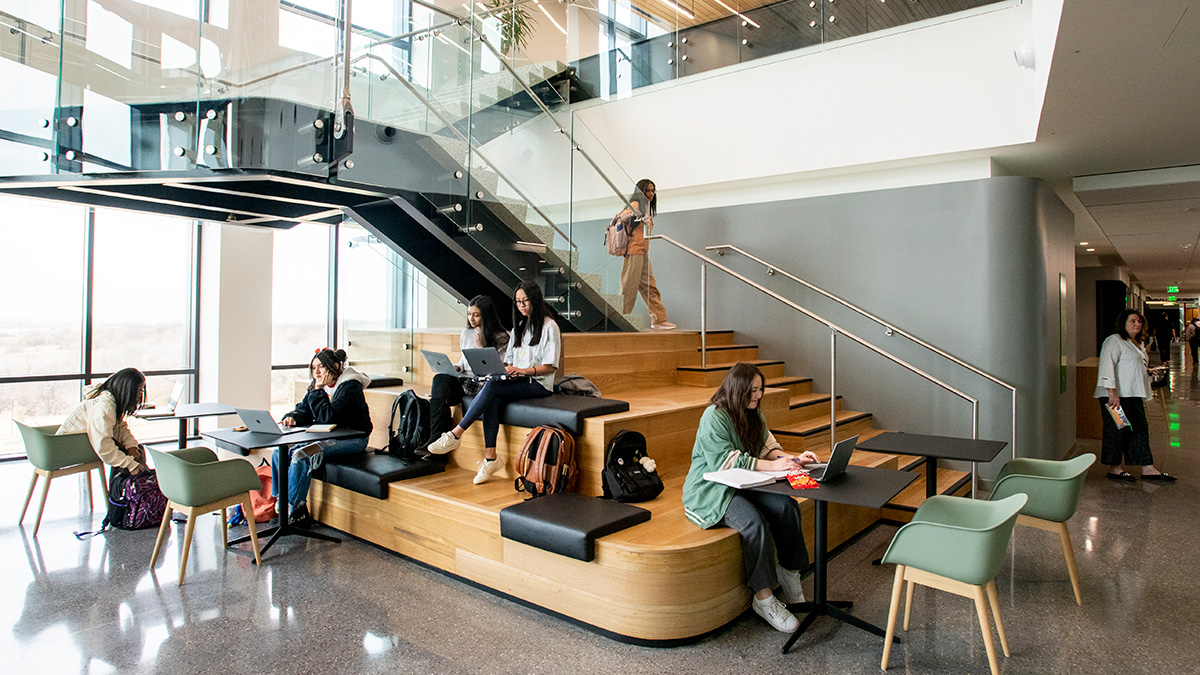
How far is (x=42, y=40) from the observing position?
15.3 ft

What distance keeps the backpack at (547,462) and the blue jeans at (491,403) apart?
0.49 m

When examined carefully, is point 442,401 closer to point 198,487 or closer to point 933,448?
point 198,487

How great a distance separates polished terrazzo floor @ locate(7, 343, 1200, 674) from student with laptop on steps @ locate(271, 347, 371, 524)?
0.47 meters

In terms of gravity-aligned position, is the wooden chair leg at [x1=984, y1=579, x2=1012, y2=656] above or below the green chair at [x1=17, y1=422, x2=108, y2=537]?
below

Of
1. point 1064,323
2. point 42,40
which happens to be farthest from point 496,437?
point 1064,323

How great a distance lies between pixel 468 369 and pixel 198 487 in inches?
80.2

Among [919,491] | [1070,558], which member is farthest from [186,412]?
[1070,558]

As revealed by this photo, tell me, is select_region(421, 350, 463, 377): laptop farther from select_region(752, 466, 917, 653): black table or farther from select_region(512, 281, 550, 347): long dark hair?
select_region(752, 466, 917, 653): black table

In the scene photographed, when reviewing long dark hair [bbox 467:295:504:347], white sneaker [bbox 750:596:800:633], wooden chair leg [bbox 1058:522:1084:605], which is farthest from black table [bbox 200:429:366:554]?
wooden chair leg [bbox 1058:522:1084:605]

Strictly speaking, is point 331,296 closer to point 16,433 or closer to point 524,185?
point 16,433

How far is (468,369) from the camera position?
5.48m

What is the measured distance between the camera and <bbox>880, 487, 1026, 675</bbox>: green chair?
285cm

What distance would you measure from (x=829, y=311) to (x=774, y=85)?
2.48m

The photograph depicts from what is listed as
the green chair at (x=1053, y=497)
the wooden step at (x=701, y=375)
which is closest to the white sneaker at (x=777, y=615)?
the green chair at (x=1053, y=497)
